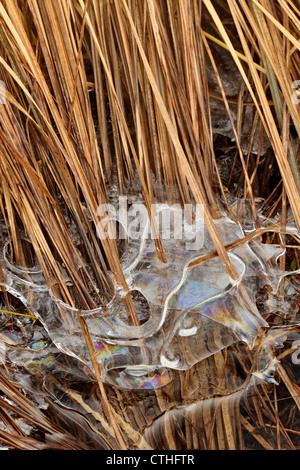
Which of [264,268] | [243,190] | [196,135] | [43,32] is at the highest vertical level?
[43,32]

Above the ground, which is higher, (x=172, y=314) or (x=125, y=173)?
(x=125, y=173)

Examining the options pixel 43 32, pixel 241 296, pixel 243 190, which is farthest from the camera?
pixel 243 190

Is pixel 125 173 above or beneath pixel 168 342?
above

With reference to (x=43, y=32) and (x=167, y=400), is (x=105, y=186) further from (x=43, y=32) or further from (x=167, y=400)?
(x=167, y=400)

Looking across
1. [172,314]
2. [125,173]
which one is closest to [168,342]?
[172,314]

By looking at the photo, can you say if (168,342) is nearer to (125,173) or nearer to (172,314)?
(172,314)

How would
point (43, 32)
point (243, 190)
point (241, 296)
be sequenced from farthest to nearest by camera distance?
1. point (243, 190)
2. point (241, 296)
3. point (43, 32)

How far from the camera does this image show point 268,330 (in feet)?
2.94

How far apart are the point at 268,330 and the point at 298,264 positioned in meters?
0.17

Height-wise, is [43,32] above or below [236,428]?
above

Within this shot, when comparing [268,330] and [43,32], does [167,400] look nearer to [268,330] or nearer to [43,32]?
[268,330]
